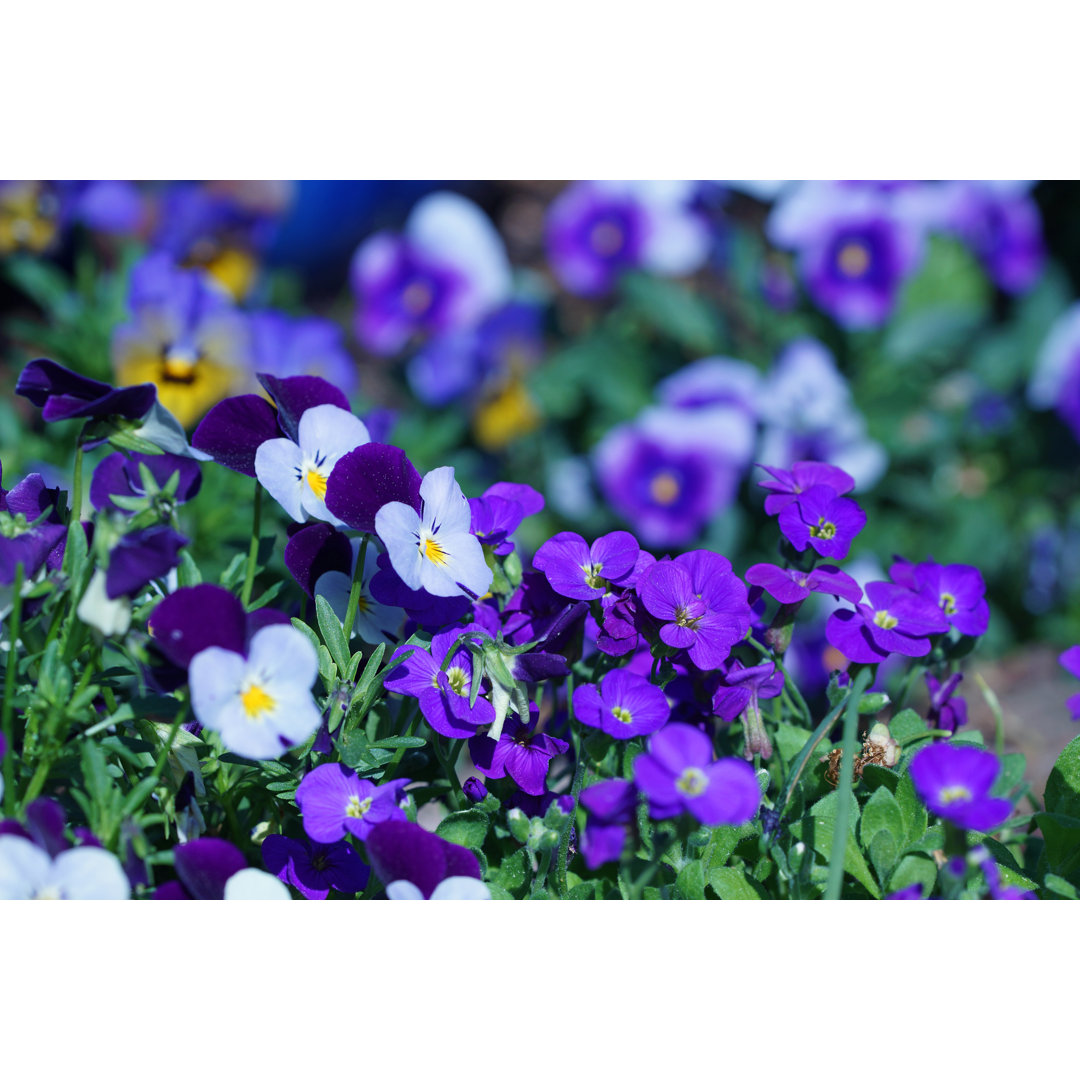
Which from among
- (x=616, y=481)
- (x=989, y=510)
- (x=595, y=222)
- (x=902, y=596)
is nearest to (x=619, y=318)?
(x=595, y=222)

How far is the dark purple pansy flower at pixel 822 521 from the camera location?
2.81ft

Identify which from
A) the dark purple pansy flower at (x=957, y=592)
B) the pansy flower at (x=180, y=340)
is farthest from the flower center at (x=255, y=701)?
the pansy flower at (x=180, y=340)

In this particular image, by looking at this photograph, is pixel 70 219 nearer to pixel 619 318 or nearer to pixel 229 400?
pixel 619 318

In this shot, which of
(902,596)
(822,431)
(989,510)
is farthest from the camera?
(989,510)

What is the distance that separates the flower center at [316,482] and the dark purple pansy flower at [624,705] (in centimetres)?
26

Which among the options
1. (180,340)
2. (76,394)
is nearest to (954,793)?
(76,394)

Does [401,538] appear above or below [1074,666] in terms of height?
above

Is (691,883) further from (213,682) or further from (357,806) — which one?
(213,682)

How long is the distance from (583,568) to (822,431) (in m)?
1.92

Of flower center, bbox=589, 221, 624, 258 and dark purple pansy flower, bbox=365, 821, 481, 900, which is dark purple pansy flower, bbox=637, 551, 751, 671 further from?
flower center, bbox=589, 221, 624, 258

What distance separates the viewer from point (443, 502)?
82cm

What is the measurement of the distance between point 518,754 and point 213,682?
0.26 metres

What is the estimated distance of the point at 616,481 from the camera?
2.79 metres

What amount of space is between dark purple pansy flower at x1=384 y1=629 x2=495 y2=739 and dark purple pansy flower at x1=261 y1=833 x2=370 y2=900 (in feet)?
0.44
